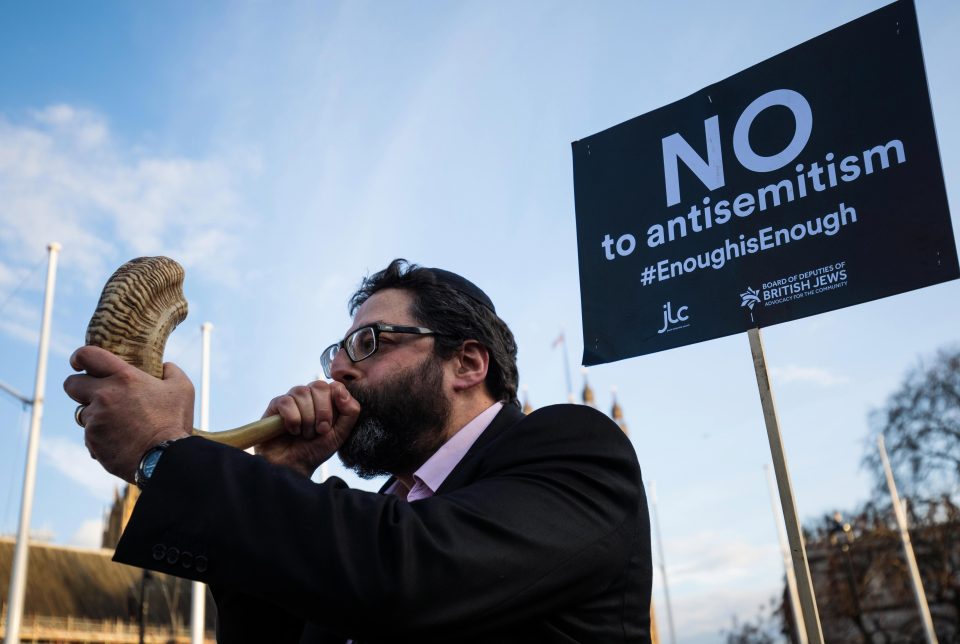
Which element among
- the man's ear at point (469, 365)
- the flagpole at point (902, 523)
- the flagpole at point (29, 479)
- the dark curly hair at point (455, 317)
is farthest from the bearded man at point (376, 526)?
the flagpole at point (902, 523)

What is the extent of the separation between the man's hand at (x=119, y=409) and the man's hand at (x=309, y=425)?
1.71 feet

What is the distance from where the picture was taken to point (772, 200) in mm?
4352

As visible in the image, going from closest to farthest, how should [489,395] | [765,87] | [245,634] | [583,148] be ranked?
[245,634]
[489,395]
[765,87]
[583,148]

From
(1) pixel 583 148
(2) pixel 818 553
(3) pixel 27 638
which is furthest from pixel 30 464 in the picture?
(2) pixel 818 553

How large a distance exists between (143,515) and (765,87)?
3.94 metres

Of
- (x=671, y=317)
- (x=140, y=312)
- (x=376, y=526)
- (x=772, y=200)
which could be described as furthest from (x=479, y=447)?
(x=772, y=200)

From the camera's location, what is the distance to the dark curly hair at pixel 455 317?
2939mm

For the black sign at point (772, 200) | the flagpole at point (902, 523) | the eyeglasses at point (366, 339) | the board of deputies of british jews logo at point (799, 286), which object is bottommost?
the eyeglasses at point (366, 339)

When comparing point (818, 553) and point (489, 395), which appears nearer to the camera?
point (489, 395)

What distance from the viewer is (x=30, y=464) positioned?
64.9 feet

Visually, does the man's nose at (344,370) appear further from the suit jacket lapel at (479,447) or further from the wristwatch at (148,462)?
the wristwatch at (148,462)

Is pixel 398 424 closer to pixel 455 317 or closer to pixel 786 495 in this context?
pixel 455 317

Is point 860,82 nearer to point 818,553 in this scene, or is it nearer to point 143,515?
point 143,515

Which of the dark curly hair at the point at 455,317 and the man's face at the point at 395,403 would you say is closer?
the man's face at the point at 395,403
